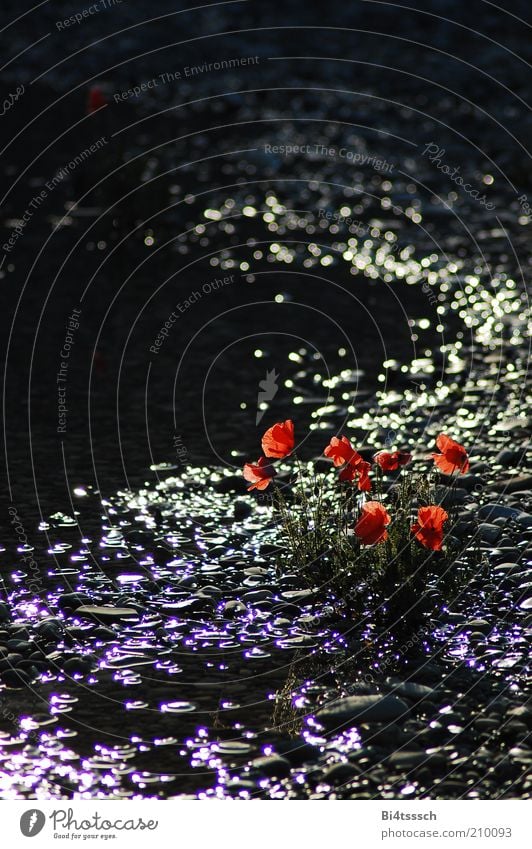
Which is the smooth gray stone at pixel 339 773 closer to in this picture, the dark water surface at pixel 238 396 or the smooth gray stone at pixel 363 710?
the dark water surface at pixel 238 396

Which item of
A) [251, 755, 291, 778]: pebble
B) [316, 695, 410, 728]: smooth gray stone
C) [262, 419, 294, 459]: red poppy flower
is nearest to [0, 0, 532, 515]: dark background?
[262, 419, 294, 459]: red poppy flower

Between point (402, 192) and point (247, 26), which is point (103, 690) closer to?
point (402, 192)

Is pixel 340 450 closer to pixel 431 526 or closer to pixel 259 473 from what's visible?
pixel 259 473

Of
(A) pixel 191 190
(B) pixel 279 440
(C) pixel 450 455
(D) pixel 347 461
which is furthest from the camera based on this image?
(A) pixel 191 190

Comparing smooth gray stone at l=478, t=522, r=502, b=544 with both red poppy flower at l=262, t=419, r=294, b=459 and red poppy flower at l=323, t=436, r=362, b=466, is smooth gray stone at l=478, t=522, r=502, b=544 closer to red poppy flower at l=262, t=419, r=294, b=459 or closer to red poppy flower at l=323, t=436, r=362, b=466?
red poppy flower at l=323, t=436, r=362, b=466

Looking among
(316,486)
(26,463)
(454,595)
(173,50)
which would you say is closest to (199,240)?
(26,463)

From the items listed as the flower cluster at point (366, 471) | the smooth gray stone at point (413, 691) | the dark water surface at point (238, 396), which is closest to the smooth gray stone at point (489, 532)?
the dark water surface at point (238, 396)

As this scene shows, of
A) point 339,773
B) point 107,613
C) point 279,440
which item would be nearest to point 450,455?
point 279,440

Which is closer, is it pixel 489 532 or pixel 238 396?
pixel 489 532
